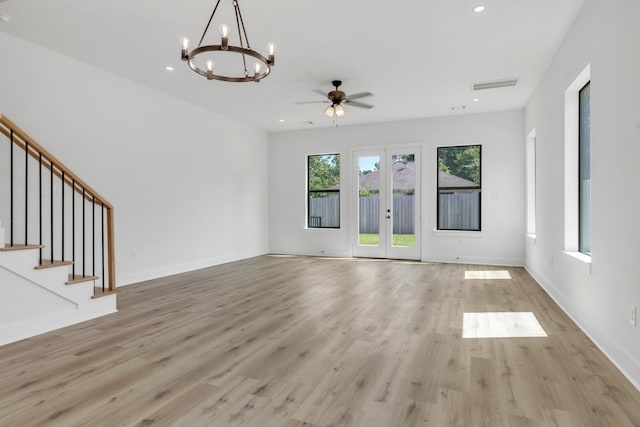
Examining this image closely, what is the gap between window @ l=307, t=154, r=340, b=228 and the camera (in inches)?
341

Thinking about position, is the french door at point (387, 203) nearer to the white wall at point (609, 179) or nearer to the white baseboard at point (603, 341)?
the white baseboard at point (603, 341)

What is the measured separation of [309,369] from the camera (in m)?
2.56

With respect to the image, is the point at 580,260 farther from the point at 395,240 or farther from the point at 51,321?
the point at 51,321

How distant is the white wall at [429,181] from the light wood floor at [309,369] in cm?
298

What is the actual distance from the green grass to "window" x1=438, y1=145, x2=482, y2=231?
0.64m

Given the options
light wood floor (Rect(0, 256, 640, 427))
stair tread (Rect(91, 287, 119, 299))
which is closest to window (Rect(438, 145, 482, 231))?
light wood floor (Rect(0, 256, 640, 427))

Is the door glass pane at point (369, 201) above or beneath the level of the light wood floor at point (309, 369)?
above

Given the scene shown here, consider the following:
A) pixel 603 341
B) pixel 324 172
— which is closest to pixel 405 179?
pixel 324 172

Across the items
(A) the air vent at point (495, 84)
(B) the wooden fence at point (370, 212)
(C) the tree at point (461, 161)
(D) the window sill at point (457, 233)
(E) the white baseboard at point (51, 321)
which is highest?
(A) the air vent at point (495, 84)

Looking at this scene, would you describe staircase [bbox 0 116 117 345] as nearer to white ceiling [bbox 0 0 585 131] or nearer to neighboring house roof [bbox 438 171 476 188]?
white ceiling [bbox 0 0 585 131]

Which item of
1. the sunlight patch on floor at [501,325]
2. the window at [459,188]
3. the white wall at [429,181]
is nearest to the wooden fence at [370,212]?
the white wall at [429,181]

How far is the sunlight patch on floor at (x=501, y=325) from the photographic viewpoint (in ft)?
10.7

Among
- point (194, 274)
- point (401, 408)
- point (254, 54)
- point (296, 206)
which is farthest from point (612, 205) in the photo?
point (296, 206)

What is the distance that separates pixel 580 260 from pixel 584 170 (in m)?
0.98
